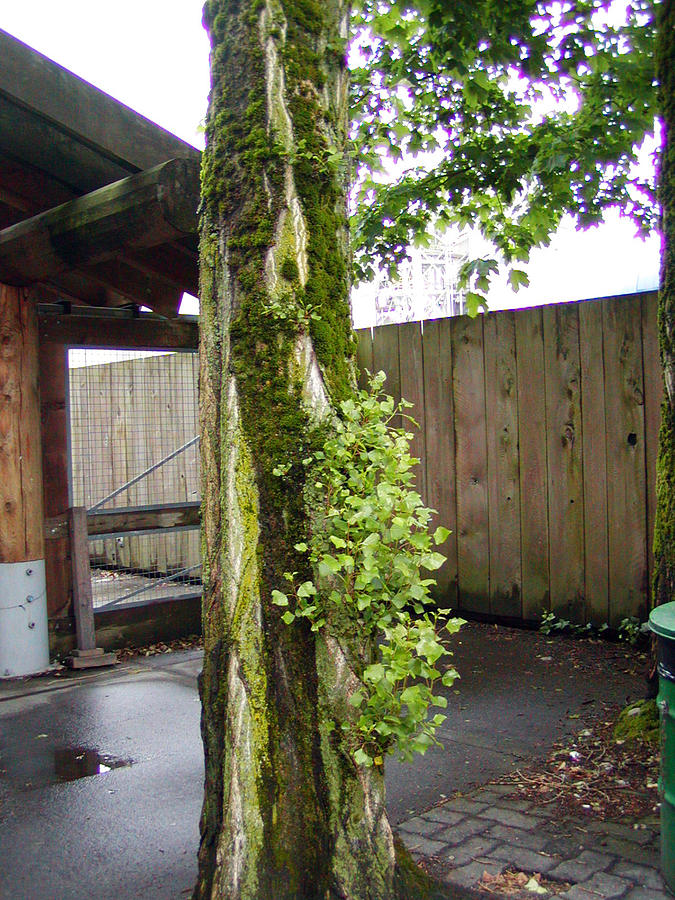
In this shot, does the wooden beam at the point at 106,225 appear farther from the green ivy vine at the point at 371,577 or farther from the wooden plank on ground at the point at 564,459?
the green ivy vine at the point at 371,577

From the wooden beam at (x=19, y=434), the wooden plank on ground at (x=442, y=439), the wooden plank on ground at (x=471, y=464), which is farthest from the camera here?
the wooden plank on ground at (x=442, y=439)

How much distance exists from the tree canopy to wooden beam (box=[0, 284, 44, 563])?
279cm

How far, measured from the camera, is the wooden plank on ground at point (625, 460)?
5887 mm

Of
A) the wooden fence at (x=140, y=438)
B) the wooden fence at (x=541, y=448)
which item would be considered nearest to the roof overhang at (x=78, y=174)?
the wooden fence at (x=140, y=438)

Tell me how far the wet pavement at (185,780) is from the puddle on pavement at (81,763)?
1cm

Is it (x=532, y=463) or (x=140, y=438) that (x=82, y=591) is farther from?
(x=532, y=463)

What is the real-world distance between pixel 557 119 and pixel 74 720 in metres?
5.59

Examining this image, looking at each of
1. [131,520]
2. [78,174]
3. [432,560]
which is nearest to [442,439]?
[131,520]

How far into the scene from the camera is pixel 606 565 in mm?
6074

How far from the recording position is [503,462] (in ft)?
22.2

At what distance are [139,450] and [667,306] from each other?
225 inches

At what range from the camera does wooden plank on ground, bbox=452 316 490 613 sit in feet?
22.7

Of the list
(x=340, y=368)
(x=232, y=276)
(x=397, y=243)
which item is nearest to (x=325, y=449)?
(x=340, y=368)

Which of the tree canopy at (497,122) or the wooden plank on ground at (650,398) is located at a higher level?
the tree canopy at (497,122)
